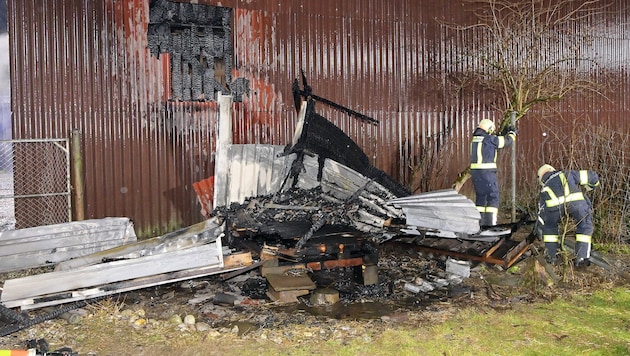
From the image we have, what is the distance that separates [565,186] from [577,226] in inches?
20.6

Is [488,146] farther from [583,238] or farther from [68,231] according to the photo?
[68,231]

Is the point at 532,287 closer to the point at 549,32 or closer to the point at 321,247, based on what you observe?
the point at 321,247

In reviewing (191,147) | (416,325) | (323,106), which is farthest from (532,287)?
(191,147)

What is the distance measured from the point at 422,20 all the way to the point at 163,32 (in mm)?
5075

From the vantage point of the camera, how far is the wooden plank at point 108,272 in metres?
5.18

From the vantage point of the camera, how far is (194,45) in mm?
8664

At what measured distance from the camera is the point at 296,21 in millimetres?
9336

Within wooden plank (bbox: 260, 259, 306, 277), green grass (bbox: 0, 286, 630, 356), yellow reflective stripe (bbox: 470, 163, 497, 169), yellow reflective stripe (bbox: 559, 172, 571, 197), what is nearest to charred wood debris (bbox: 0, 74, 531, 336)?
wooden plank (bbox: 260, 259, 306, 277)

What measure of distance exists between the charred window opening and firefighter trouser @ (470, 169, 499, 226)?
4.29m

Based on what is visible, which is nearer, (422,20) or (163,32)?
(163,32)

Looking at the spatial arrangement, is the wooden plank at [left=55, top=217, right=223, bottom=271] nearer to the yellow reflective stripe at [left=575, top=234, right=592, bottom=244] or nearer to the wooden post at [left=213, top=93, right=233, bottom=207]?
the wooden post at [left=213, top=93, right=233, bottom=207]

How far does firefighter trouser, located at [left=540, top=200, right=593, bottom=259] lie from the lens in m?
6.50

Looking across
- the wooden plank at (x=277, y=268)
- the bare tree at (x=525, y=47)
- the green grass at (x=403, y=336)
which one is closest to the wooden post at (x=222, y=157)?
the wooden plank at (x=277, y=268)

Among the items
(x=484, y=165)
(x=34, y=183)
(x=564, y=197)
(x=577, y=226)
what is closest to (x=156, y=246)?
(x=34, y=183)
